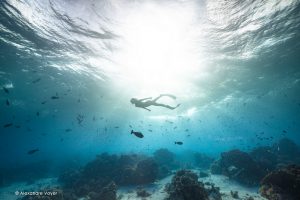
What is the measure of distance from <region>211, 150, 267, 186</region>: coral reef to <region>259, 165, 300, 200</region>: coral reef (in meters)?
7.40

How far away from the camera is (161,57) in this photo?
19.8 meters

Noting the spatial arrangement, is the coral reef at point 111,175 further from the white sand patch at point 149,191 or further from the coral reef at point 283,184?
the coral reef at point 283,184

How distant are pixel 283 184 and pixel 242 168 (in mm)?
8693

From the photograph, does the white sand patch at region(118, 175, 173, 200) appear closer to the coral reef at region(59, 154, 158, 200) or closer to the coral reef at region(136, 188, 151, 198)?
the coral reef at region(136, 188, 151, 198)

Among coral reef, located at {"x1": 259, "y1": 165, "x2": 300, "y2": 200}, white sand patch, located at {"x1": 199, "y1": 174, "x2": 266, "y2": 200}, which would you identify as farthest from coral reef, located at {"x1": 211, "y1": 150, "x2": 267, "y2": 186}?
coral reef, located at {"x1": 259, "y1": 165, "x2": 300, "y2": 200}

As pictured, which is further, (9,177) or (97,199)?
(9,177)

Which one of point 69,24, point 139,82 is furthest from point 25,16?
point 139,82

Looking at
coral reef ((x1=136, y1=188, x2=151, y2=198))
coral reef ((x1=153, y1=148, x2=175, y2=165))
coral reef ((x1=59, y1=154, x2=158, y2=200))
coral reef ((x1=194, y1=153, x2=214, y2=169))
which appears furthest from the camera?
coral reef ((x1=194, y1=153, x2=214, y2=169))

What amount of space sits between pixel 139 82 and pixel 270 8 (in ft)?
52.8

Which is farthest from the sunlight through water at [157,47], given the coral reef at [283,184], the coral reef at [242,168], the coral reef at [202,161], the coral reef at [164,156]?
the coral reef at [202,161]

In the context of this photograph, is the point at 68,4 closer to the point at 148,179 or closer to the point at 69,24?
the point at 69,24

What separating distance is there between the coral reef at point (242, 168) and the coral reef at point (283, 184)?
7397mm

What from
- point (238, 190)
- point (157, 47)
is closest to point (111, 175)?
point (238, 190)

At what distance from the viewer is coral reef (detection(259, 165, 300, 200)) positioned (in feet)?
29.7
